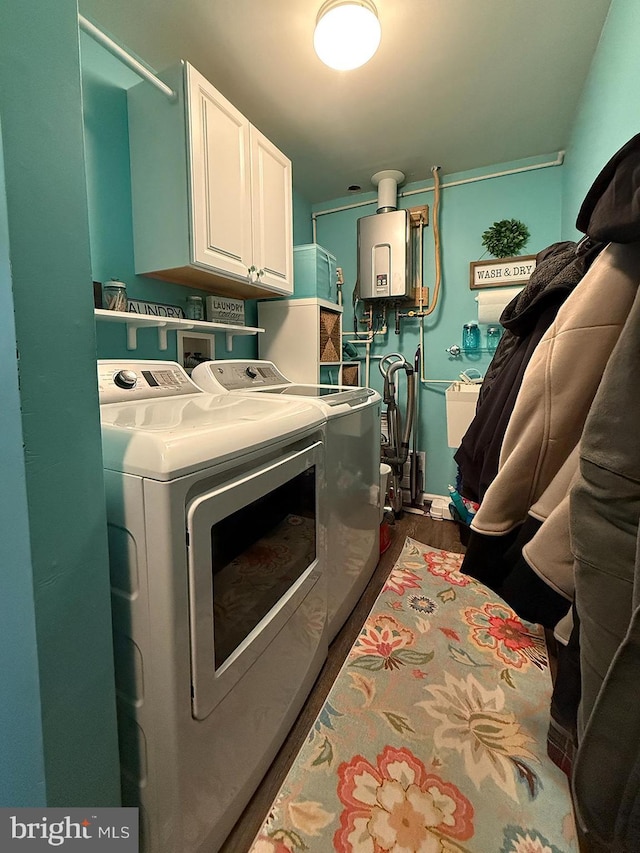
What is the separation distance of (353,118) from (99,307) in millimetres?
1726

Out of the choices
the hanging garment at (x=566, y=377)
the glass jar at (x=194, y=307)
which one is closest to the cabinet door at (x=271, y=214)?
the glass jar at (x=194, y=307)

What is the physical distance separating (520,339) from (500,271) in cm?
178

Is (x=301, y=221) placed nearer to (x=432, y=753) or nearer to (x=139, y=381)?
(x=139, y=381)

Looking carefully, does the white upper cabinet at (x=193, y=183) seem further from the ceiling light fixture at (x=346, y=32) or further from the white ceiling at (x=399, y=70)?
the ceiling light fixture at (x=346, y=32)

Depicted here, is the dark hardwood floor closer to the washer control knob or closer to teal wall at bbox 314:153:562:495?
teal wall at bbox 314:153:562:495

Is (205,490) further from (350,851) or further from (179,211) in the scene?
(179,211)

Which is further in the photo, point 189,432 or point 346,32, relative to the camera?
point 346,32

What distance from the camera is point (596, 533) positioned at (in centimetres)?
48

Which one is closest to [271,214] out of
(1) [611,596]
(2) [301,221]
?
(2) [301,221]

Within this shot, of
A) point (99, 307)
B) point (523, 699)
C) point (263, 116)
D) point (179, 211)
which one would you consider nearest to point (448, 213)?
point (263, 116)

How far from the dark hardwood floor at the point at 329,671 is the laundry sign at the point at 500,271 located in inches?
70.1

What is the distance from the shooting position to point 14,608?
0.59 meters

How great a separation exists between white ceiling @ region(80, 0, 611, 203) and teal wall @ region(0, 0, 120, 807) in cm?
130

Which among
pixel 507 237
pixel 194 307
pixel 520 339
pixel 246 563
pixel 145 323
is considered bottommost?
pixel 246 563
